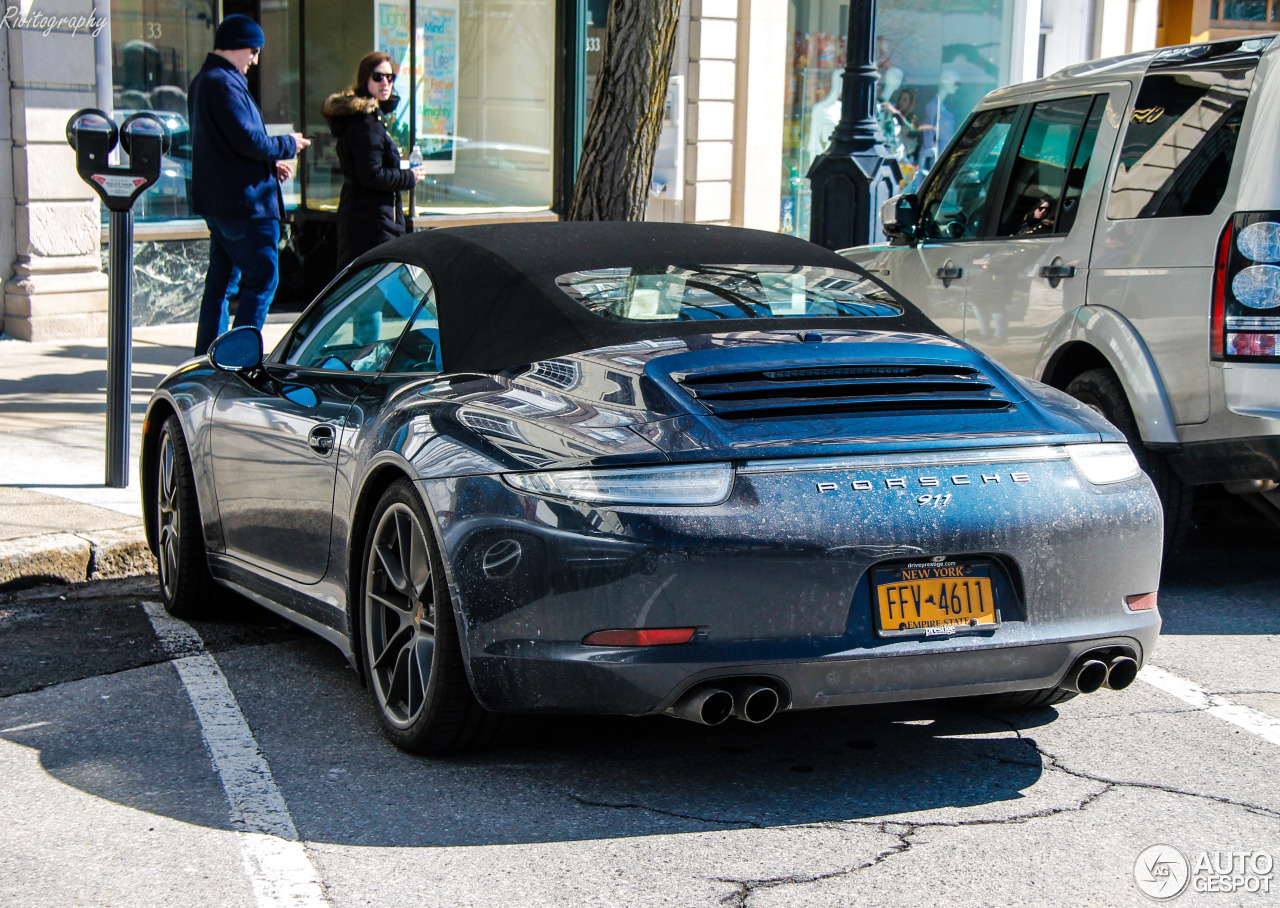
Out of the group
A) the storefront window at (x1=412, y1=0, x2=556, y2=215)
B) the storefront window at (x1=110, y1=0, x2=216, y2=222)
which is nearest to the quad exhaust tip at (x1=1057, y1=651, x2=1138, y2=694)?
the storefront window at (x1=110, y1=0, x2=216, y2=222)

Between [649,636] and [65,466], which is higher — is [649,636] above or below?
above

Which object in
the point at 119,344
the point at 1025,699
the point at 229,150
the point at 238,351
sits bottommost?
the point at 1025,699

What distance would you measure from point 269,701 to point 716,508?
1.80m

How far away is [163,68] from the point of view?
12.8 m

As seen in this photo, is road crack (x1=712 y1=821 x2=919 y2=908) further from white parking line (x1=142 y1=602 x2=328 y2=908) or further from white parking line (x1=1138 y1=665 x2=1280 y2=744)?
white parking line (x1=1138 y1=665 x2=1280 y2=744)

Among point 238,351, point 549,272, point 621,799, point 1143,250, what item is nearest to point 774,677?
point 621,799

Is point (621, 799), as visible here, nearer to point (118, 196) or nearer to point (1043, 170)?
point (1043, 170)

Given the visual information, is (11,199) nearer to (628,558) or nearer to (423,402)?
(423,402)

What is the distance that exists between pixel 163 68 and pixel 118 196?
601 centimetres

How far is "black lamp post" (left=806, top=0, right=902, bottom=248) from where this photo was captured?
41.3 ft

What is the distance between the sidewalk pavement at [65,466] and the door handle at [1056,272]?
3894 millimetres

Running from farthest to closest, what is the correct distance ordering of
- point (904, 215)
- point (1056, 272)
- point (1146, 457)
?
1. point (904, 215)
2. point (1056, 272)
3. point (1146, 457)

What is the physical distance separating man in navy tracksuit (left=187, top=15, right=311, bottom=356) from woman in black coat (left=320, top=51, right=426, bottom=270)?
2.11 ft

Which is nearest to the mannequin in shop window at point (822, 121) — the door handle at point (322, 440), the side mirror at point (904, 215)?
the side mirror at point (904, 215)
